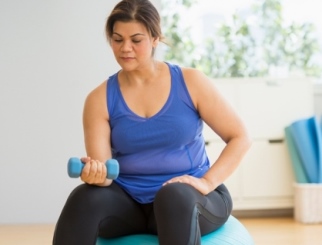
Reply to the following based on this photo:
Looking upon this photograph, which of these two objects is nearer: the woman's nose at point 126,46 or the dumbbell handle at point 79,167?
the dumbbell handle at point 79,167

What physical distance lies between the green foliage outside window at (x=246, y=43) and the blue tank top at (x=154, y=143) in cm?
206

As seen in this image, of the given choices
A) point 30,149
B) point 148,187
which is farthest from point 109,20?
point 30,149

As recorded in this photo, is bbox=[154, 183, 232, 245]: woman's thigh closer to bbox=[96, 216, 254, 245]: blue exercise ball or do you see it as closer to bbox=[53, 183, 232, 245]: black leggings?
bbox=[53, 183, 232, 245]: black leggings

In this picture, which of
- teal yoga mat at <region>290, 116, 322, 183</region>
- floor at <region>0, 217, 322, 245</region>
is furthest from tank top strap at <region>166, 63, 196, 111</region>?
teal yoga mat at <region>290, 116, 322, 183</region>

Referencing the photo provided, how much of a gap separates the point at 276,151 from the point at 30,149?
1.30 metres

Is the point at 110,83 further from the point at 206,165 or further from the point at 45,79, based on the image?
the point at 45,79

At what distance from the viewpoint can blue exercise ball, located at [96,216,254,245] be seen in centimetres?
167

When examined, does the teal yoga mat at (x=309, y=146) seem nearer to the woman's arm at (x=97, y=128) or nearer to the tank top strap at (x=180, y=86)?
the tank top strap at (x=180, y=86)

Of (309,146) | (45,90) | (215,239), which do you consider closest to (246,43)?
(309,146)

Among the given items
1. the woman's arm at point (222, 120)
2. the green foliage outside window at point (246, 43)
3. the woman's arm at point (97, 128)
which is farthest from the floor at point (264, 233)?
the woman's arm at point (97, 128)

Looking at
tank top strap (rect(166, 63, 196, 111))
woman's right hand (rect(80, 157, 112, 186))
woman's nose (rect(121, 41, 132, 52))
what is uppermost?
woman's nose (rect(121, 41, 132, 52))

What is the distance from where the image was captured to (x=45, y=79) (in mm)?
3613

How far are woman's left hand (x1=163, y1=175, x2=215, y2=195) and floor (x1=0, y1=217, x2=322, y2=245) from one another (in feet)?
Answer: 4.29

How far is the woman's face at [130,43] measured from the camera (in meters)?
1.72
